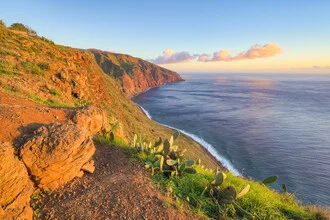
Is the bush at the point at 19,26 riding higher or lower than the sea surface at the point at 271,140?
Answer: higher

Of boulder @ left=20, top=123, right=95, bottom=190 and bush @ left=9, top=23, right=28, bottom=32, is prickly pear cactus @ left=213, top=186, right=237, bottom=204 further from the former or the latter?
bush @ left=9, top=23, right=28, bottom=32

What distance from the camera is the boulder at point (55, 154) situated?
4.57 metres

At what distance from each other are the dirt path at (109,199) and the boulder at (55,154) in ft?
1.00

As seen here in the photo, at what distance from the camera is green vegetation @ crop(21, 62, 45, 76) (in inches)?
583

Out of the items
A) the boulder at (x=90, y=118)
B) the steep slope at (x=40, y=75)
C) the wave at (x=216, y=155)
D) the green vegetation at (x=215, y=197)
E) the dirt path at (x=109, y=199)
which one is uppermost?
the steep slope at (x=40, y=75)

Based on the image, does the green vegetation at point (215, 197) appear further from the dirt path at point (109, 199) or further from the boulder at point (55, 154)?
the boulder at point (55, 154)

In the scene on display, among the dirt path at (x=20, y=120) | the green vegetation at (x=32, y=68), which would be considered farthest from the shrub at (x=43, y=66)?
the dirt path at (x=20, y=120)

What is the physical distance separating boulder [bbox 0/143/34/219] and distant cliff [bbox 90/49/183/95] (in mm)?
96581

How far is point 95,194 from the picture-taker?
4832 mm

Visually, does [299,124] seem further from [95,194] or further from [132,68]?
[132,68]

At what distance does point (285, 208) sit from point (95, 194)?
5480mm

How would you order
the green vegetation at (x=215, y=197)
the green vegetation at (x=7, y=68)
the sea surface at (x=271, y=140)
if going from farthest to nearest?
the sea surface at (x=271, y=140) → the green vegetation at (x=7, y=68) → the green vegetation at (x=215, y=197)

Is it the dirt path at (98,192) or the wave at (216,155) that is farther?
the wave at (216,155)

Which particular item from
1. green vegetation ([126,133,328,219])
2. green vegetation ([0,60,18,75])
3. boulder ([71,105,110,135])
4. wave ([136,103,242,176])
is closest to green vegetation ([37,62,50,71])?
green vegetation ([0,60,18,75])
